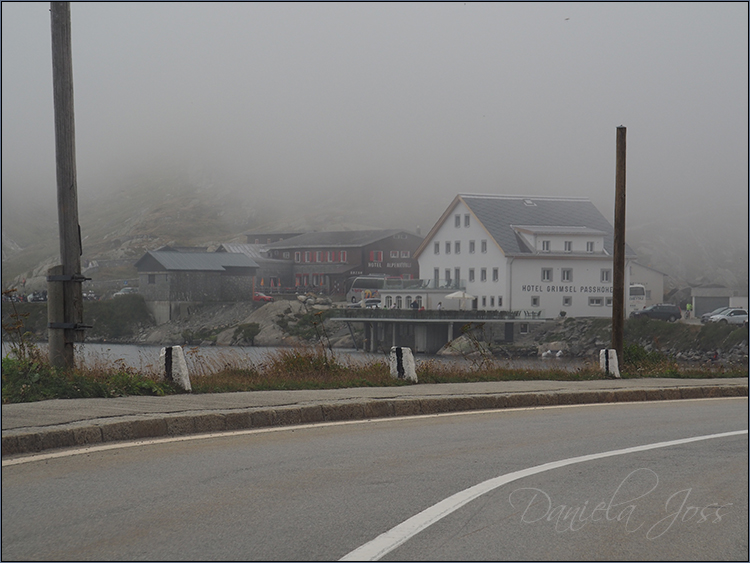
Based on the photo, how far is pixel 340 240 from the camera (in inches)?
4828

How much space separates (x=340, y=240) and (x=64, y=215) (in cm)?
11012

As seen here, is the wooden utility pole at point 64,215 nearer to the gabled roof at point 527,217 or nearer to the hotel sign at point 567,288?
the gabled roof at point 527,217

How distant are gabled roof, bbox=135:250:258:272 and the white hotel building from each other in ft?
98.1

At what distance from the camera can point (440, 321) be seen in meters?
80.1

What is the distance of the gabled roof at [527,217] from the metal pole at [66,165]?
7132 cm

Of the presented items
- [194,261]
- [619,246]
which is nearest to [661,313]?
[194,261]

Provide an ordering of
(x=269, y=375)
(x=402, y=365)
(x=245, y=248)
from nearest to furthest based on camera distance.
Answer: (x=269, y=375)
(x=402, y=365)
(x=245, y=248)

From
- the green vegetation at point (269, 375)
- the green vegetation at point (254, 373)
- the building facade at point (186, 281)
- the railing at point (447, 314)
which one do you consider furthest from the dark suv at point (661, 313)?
the green vegetation at point (269, 375)

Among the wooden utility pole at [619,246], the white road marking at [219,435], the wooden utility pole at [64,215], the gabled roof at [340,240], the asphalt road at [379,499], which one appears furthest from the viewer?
the gabled roof at [340,240]

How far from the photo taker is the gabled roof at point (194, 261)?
102625mm

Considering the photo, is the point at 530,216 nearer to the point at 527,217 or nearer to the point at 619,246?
the point at 527,217

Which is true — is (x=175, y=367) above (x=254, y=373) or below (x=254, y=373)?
above

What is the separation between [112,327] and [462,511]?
3752 inches

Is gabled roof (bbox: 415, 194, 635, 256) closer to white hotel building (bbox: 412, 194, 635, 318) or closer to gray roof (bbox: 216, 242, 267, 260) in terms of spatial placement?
white hotel building (bbox: 412, 194, 635, 318)
